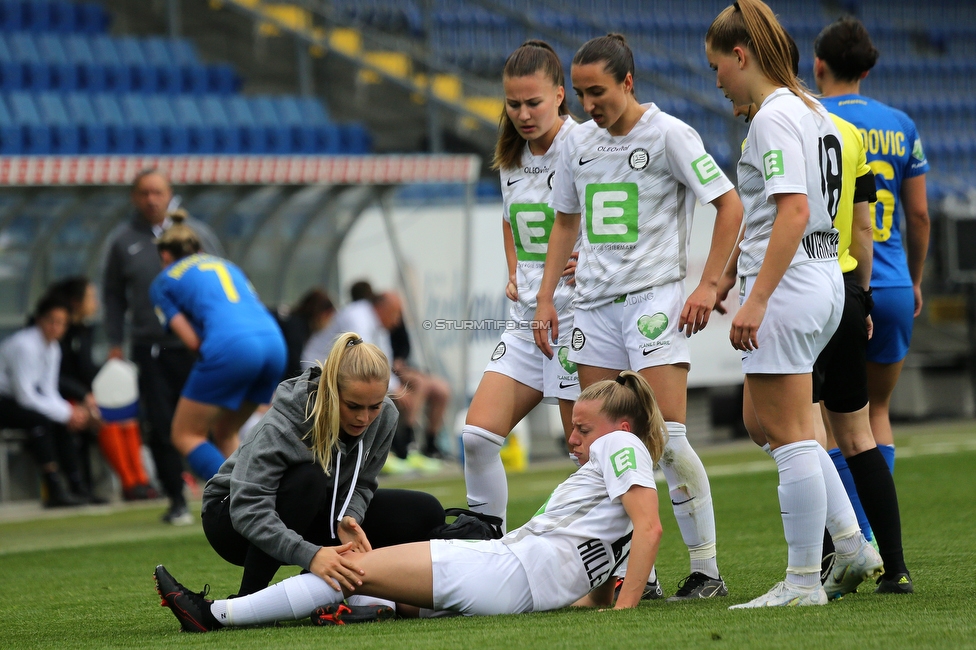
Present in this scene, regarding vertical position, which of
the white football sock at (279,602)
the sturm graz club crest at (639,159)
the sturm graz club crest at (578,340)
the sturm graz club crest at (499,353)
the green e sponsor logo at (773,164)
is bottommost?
the white football sock at (279,602)

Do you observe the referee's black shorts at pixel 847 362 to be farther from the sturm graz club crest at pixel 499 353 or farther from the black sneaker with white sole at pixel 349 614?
the black sneaker with white sole at pixel 349 614

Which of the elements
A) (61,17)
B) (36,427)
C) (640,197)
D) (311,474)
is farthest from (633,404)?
(61,17)

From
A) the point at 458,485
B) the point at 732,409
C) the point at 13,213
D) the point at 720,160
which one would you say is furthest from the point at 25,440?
the point at 720,160

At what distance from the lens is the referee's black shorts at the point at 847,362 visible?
12.7 feet

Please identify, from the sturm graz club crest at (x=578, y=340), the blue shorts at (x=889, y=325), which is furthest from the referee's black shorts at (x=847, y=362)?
the sturm graz club crest at (x=578, y=340)

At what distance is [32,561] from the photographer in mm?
6066

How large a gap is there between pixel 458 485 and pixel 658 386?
548 cm

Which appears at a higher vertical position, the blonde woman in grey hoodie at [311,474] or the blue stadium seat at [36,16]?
the blue stadium seat at [36,16]

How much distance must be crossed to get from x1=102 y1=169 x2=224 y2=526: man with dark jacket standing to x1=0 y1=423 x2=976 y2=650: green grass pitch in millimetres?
380

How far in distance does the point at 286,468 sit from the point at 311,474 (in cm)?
8

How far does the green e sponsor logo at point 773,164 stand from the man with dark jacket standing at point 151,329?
4725 mm

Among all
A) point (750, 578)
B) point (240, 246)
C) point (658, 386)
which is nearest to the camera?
point (658, 386)

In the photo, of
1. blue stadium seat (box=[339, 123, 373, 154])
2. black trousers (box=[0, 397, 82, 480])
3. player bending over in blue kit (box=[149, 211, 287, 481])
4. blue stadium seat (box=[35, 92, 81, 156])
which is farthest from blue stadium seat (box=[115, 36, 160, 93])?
player bending over in blue kit (box=[149, 211, 287, 481])

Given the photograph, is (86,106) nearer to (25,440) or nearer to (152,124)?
(152,124)
